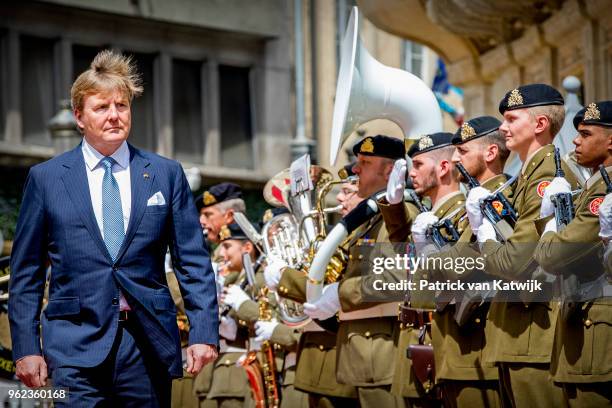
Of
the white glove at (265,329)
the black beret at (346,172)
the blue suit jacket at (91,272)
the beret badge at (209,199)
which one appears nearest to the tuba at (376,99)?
the black beret at (346,172)

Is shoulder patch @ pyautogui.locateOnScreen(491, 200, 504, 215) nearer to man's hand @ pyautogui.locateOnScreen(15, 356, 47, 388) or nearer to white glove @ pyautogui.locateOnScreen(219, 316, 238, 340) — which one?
man's hand @ pyautogui.locateOnScreen(15, 356, 47, 388)

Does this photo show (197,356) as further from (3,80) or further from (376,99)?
(3,80)

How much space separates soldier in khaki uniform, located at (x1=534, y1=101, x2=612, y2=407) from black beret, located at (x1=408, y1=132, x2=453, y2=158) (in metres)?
1.74

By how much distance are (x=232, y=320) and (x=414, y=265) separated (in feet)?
12.0

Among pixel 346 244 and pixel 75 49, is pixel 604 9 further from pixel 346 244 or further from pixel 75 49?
pixel 75 49

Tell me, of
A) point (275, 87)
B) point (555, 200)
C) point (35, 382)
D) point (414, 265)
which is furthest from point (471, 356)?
point (275, 87)

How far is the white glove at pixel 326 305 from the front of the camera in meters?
9.30

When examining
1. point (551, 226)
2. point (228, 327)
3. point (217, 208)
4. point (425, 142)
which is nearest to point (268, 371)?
point (228, 327)

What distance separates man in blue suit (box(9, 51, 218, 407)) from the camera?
6.57 m

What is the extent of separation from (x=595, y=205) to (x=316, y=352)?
330 centimetres

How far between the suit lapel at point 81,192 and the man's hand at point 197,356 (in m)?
0.52

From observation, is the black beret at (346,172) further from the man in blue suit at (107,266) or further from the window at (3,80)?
the window at (3,80)

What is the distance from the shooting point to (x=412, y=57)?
91.4ft

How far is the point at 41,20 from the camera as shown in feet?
76.2
